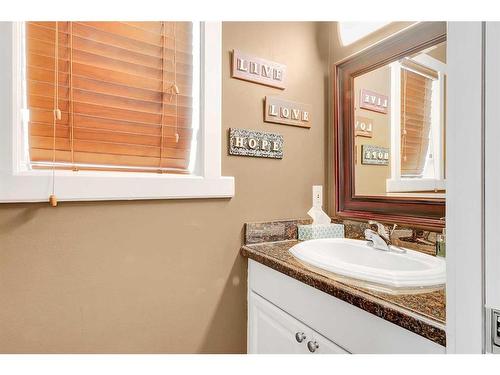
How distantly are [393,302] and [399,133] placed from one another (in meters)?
0.83

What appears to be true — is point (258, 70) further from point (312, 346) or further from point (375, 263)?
point (312, 346)

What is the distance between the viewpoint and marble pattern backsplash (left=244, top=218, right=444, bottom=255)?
1090mm

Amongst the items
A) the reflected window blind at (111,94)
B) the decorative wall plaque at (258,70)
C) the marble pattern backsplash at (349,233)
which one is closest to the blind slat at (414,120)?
the marble pattern backsplash at (349,233)

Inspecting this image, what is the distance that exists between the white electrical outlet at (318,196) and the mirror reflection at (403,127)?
180 millimetres

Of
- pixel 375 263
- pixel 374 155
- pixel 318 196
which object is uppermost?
pixel 374 155

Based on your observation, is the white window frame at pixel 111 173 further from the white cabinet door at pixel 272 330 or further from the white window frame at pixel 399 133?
the white window frame at pixel 399 133

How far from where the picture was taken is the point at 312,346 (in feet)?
2.81

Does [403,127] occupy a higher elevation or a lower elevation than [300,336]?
higher

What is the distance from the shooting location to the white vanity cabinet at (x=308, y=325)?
662 mm

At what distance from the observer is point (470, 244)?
1.38 ft

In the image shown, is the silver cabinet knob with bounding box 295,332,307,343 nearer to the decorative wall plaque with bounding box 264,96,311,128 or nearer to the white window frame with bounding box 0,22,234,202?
the white window frame with bounding box 0,22,234,202

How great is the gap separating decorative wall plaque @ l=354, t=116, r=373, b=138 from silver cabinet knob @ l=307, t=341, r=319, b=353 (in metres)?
0.93

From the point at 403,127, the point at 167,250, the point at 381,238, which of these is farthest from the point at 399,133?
the point at 167,250
